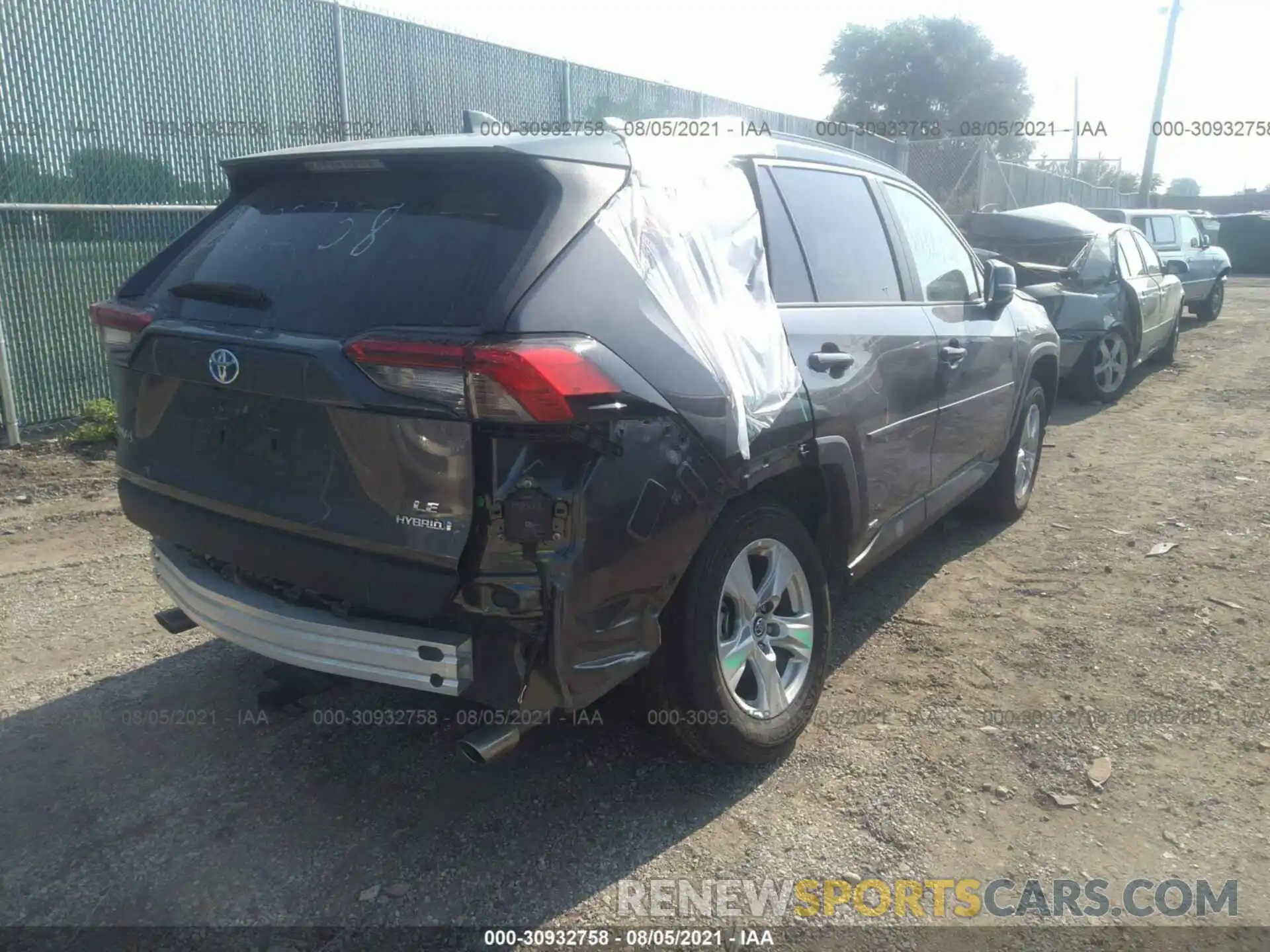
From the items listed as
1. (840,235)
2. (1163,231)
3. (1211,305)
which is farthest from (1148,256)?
(840,235)

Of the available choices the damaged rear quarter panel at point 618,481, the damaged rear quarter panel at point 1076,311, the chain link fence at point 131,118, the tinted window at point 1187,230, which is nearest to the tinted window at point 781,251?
the damaged rear quarter panel at point 618,481

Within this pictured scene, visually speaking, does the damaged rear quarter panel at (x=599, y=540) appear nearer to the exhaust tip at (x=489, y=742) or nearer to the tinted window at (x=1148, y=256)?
the exhaust tip at (x=489, y=742)

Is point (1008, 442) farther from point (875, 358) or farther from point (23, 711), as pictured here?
point (23, 711)

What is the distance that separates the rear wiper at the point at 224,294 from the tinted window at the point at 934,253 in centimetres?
279

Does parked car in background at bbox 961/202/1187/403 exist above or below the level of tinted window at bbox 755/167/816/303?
below

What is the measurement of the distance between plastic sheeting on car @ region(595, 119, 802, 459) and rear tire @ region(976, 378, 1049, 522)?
291 cm

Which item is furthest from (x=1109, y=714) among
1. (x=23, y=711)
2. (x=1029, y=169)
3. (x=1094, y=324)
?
(x=1029, y=169)

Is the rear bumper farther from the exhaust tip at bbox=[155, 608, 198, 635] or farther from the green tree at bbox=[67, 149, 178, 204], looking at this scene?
the green tree at bbox=[67, 149, 178, 204]

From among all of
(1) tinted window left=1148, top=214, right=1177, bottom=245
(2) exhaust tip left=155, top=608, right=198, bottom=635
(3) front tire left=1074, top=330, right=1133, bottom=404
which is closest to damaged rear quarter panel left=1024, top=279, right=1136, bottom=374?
(3) front tire left=1074, top=330, right=1133, bottom=404

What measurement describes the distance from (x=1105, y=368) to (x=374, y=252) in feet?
28.9

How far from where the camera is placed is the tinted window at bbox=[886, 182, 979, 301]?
4.50 meters

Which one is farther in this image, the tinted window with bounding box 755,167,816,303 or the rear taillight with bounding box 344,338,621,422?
the tinted window with bounding box 755,167,816,303

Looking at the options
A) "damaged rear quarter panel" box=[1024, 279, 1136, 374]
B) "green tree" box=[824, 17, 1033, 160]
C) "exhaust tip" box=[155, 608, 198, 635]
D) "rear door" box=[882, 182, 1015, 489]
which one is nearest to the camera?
"exhaust tip" box=[155, 608, 198, 635]

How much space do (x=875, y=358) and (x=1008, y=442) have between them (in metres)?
2.18
